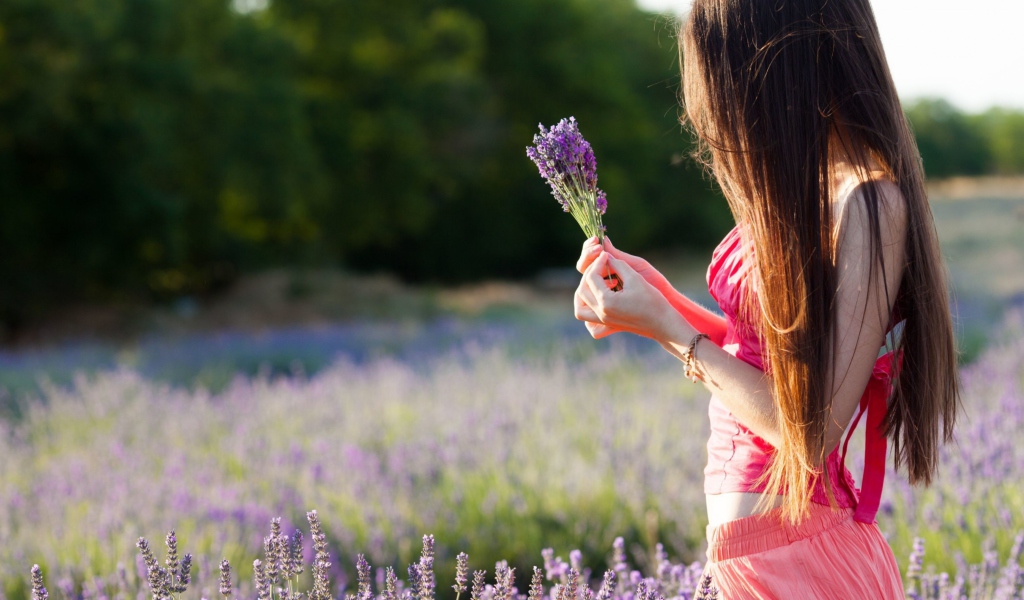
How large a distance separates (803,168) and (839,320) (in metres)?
0.27

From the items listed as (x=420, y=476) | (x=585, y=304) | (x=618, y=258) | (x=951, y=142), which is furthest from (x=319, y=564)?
(x=951, y=142)

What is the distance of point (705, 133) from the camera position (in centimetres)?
169

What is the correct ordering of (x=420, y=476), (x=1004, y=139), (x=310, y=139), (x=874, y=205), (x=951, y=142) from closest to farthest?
(x=874, y=205), (x=420, y=476), (x=310, y=139), (x=951, y=142), (x=1004, y=139)

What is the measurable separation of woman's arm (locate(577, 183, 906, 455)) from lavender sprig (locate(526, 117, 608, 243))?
0.32 ft

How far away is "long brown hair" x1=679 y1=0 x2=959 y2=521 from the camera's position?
5.01 feet

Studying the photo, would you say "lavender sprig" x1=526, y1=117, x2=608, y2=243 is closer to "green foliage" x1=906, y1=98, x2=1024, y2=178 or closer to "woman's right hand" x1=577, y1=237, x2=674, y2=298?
"woman's right hand" x1=577, y1=237, x2=674, y2=298

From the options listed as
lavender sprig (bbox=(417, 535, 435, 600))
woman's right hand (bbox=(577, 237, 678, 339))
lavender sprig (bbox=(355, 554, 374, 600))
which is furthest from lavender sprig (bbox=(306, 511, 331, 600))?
woman's right hand (bbox=(577, 237, 678, 339))

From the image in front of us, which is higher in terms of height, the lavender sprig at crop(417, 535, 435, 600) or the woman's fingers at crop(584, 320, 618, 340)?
the woman's fingers at crop(584, 320, 618, 340)

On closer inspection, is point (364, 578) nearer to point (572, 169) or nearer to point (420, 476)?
point (572, 169)

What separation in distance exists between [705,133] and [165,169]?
1520 cm

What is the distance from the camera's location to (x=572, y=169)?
1673mm

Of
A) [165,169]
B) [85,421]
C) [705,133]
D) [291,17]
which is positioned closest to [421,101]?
[291,17]

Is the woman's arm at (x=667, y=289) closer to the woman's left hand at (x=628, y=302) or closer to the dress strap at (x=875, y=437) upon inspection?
the woman's left hand at (x=628, y=302)

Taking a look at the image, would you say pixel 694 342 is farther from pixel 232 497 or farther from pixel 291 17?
pixel 291 17
